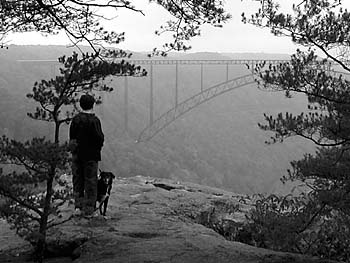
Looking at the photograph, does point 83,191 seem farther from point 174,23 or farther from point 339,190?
point 339,190

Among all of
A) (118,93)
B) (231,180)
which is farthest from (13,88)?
(231,180)

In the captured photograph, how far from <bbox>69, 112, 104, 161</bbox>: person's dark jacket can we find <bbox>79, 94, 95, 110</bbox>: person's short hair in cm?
7

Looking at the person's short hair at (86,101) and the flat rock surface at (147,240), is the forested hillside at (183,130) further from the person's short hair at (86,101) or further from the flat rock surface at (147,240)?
the person's short hair at (86,101)

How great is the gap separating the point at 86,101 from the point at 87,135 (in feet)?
1.15

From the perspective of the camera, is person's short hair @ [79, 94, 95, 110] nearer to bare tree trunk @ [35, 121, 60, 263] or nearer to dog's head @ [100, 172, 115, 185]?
bare tree trunk @ [35, 121, 60, 263]

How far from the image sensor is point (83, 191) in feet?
15.4

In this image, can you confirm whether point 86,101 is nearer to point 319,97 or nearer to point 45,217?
point 45,217

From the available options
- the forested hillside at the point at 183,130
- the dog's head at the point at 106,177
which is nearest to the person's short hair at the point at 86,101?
the dog's head at the point at 106,177

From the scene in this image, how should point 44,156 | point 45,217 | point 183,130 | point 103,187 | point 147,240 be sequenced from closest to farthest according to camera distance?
point 44,156
point 45,217
point 147,240
point 103,187
point 183,130

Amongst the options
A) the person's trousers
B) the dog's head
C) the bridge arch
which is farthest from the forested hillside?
the person's trousers

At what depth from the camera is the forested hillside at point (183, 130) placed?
41281 millimetres

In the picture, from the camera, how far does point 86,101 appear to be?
4.29 meters

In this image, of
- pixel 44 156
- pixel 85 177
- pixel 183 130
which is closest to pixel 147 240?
pixel 85 177

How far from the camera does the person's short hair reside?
4.23 metres
